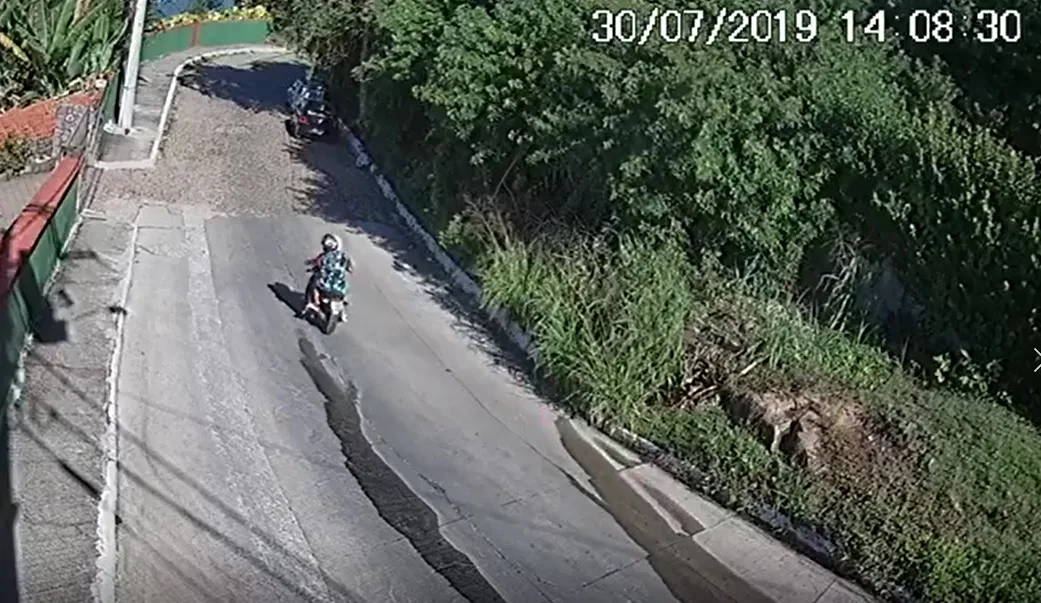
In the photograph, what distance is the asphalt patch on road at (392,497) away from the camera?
9422 millimetres

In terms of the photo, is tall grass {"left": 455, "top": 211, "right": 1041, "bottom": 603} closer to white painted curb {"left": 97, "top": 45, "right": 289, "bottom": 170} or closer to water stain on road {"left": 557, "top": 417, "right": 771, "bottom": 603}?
water stain on road {"left": 557, "top": 417, "right": 771, "bottom": 603}

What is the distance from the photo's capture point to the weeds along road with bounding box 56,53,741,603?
30.6ft

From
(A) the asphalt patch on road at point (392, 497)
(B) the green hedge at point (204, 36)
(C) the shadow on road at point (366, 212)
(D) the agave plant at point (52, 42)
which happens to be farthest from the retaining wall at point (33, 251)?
(B) the green hedge at point (204, 36)

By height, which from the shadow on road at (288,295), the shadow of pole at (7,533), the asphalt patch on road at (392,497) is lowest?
the shadow on road at (288,295)

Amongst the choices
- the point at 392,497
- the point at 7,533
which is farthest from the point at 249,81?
the point at 7,533

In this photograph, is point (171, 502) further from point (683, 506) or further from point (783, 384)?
point (783, 384)

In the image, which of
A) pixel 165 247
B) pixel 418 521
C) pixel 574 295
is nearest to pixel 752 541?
pixel 418 521

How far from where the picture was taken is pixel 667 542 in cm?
1022

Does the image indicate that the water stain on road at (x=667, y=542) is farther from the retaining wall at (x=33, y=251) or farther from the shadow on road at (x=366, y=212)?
the retaining wall at (x=33, y=251)

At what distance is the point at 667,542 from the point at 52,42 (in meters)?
23.2

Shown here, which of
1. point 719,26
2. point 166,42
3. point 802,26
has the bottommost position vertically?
point 166,42

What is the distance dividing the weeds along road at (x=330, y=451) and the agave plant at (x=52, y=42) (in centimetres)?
1068

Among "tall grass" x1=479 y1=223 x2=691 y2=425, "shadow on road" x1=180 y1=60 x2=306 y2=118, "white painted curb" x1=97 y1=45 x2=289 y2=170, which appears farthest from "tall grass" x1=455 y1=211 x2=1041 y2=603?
"shadow on road" x1=180 y1=60 x2=306 y2=118

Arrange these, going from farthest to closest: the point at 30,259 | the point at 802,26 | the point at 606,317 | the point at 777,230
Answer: the point at 802,26 → the point at 606,317 → the point at 30,259 → the point at 777,230
